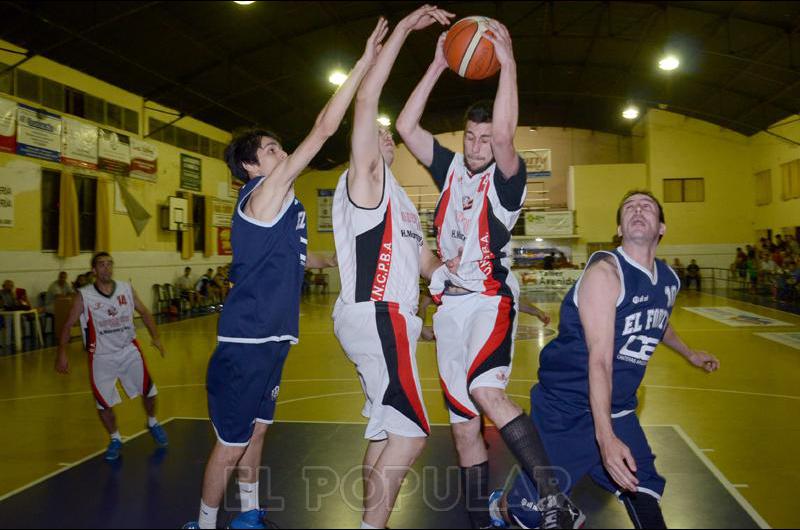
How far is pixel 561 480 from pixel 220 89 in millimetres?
18314

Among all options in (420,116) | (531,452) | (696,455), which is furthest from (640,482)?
(696,455)

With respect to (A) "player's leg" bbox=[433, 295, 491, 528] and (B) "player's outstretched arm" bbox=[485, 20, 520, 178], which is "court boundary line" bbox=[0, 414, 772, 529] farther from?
(B) "player's outstretched arm" bbox=[485, 20, 520, 178]

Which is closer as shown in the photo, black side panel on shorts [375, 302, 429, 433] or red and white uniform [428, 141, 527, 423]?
black side panel on shorts [375, 302, 429, 433]

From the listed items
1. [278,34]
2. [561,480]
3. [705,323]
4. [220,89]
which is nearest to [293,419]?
[561,480]

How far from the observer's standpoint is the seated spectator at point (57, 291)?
43.9 ft

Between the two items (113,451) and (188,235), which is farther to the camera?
(188,235)

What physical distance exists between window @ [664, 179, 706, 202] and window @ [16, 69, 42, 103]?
885 inches

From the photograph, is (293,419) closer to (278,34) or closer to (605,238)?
(278,34)

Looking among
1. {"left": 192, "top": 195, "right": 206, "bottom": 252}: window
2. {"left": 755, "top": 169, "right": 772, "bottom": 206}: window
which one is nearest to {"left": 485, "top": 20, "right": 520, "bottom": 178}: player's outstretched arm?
{"left": 192, "top": 195, "right": 206, "bottom": 252}: window

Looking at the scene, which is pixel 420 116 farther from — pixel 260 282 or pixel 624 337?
pixel 624 337

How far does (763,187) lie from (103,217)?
23.0 m

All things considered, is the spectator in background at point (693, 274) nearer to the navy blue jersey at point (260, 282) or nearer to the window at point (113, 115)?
the window at point (113, 115)

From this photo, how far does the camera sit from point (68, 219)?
14055 millimetres

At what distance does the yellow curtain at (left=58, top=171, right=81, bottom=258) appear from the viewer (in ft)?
45.7
